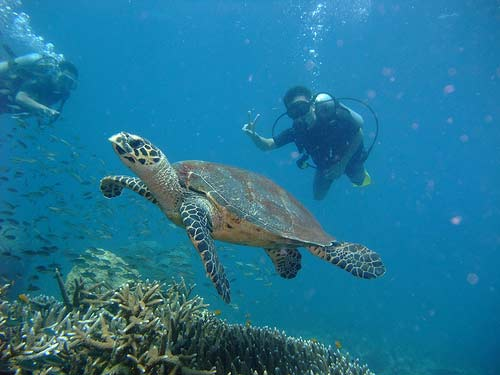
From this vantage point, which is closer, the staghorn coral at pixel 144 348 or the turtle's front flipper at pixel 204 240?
the staghorn coral at pixel 144 348

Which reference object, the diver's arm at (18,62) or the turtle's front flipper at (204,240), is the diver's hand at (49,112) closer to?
the diver's arm at (18,62)

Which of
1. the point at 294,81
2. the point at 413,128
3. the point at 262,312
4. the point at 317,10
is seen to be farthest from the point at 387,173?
the point at 262,312

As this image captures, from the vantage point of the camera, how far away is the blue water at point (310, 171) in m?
23.9

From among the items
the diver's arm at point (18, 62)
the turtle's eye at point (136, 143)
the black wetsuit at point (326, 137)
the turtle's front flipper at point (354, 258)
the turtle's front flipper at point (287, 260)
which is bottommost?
the turtle's front flipper at point (287, 260)

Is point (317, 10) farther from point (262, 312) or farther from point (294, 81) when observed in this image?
point (262, 312)

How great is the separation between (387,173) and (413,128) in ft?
165

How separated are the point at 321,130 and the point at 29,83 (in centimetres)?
1138

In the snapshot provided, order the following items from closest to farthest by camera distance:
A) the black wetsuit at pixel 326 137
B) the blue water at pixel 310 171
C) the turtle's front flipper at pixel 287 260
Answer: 1. the turtle's front flipper at pixel 287 260
2. the black wetsuit at pixel 326 137
3. the blue water at pixel 310 171

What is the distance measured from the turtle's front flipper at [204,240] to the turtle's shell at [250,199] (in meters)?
0.43

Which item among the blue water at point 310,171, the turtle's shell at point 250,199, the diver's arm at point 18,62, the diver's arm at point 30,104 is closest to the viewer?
the turtle's shell at point 250,199

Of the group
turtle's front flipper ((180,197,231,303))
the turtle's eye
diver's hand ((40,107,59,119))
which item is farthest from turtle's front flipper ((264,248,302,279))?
diver's hand ((40,107,59,119))

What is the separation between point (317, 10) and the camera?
47.8m

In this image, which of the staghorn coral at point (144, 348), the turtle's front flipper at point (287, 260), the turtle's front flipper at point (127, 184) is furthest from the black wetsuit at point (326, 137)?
the staghorn coral at point (144, 348)

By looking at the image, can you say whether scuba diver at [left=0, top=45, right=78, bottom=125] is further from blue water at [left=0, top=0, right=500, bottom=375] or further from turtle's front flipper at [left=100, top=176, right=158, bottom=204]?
turtle's front flipper at [left=100, top=176, right=158, bottom=204]
